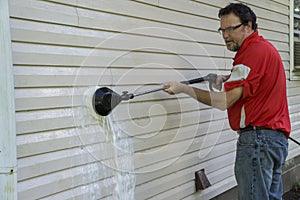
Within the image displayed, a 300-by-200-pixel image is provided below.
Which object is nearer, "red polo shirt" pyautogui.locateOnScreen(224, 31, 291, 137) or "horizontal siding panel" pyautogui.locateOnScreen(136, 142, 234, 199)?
"red polo shirt" pyautogui.locateOnScreen(224, 31, 291, 137)

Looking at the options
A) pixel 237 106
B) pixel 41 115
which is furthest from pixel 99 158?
pixel 237 106

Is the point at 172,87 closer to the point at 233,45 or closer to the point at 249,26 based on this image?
the point at 233,45

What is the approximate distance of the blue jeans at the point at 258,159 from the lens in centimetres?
228

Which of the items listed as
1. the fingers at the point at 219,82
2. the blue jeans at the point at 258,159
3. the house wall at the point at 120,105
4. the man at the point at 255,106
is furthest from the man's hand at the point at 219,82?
the blue jeans at the point at 258,159

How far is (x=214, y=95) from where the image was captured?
2303 millimetres

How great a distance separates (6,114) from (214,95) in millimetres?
1292

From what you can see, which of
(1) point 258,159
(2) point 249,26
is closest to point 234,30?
(2) point 249,26

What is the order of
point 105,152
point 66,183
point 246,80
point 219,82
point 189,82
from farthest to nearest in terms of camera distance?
1. point 219,82
2. point 189,82
3. point 246,80
4. point 105,152
5. point 66,183

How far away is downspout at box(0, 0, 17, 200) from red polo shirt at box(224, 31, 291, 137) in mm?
1327

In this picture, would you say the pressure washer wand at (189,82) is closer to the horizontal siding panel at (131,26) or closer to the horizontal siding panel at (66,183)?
the horizontal siding panel at (131,26)

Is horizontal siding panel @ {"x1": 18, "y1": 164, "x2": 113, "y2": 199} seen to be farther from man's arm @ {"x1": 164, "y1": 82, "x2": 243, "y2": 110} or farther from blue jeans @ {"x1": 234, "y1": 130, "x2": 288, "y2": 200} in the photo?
blue jeans @ {"x1": 234, "y1": 130, "x2": 288, "y2": 200}

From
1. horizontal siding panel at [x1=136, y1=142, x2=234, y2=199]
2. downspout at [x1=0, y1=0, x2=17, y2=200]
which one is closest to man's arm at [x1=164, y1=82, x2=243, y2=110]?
horizontal siding panel at [x1=136, y1=142, x2=234, y2=199]

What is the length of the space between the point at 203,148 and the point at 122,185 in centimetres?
104

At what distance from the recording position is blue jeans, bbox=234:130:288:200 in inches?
89.8
